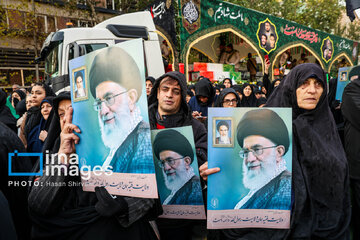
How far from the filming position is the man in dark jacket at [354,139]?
7.32 feet

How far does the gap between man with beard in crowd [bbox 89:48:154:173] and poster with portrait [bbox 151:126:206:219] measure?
0.25 metres

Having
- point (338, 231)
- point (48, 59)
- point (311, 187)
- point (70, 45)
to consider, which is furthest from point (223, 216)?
point (48, 59)

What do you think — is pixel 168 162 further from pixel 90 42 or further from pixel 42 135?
pixel 90 42

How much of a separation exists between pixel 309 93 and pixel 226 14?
9.50 metres

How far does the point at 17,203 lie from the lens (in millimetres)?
1741

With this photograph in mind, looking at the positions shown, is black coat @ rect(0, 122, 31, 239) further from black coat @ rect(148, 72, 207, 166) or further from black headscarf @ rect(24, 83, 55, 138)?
black headscarf @ rect(24, 83, 55, 138)

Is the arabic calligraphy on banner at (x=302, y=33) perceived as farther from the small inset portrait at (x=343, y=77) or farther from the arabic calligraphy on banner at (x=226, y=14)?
Result: the small inset portrait at (x=343, y=77)

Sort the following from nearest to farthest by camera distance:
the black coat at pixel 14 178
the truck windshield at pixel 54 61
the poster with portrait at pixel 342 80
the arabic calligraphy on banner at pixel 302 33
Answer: the black coat at pixel 14 178, the poster with portrait at pixel 342 80, the truck windshield at pixel 54 61, the arabic calligraphy on banner at pixel 302 33

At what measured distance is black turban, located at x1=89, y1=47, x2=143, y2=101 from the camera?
1.12 metres

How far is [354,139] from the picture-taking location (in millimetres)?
2336

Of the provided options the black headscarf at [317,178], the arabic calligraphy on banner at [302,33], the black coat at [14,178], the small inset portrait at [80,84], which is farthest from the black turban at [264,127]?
the arabic calligraphy on banner at [302,33]

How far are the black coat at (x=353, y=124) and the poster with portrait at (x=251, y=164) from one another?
143 centimetres

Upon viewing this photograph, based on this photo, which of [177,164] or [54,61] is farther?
[54,61]

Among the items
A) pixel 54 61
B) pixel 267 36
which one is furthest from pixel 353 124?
pixel 267 36
